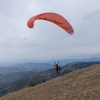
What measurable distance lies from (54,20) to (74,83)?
910 cm

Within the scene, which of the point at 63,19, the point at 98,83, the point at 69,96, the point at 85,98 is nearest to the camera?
the point at 85,98

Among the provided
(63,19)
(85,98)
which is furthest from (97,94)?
(63,19)


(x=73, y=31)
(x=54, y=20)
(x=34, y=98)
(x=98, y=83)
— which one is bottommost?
(x=34, y=98)

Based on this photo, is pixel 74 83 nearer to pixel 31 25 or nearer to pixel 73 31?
pixel 73 31

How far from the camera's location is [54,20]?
25.2 meters

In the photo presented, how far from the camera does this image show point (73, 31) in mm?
25297

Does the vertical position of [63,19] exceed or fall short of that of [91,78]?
it exceeds it

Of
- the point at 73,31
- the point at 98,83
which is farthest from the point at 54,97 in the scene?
the point at 73,31

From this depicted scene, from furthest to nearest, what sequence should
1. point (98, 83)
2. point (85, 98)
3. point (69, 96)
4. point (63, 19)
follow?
point (63, 19) < point (98, 83) < point (69, 96) < point (85, 98)

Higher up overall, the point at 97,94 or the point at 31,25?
the point at 31,25

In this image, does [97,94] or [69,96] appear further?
[69,96]

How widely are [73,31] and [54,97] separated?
8856 millimetres

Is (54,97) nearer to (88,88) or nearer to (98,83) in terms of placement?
(88,88)

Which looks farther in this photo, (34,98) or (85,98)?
(34,98)
